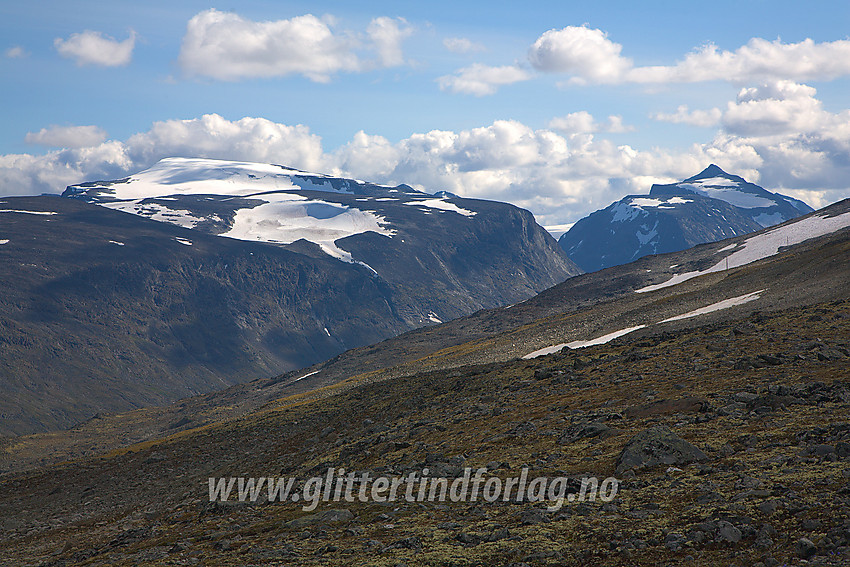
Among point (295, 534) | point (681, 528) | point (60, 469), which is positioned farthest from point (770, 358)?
point (60, 469)

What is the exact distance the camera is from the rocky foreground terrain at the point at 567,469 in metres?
19.1

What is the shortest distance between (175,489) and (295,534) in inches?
1167

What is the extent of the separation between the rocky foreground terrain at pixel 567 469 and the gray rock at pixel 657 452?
0.22 ft

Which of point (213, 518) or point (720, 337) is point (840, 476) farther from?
point (720, 337)

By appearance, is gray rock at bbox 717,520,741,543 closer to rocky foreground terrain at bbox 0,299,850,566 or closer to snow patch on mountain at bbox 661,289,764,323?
rocky foreground terrain at bbox 0,299,850,566

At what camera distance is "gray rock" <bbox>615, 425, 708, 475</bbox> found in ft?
82.7

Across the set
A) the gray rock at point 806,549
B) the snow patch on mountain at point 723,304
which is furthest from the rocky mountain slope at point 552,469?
the snow patch on mountain at point 723,304

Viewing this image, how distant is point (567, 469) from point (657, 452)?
3.41 metres

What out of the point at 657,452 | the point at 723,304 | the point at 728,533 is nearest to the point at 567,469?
the point at 657,452

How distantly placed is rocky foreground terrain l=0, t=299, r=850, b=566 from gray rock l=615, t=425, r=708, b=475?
0.22 ft

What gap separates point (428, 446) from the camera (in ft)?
124

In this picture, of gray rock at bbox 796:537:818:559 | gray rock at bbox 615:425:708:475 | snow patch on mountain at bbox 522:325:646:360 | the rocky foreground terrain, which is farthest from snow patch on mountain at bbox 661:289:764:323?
gray rock at bbox 796:537:818:559

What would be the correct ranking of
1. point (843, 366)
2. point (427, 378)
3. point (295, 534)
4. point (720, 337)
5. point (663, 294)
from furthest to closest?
point (663, 294)
point (427, 378)
point (720, 337)
point (843, 366)
point (295, 534)

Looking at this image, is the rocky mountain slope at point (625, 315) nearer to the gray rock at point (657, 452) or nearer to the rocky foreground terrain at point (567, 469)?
the rocky foreground terrain at point (567, 469)
